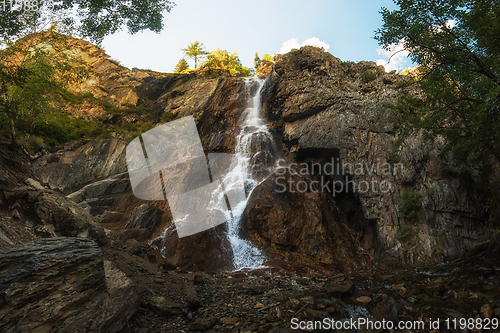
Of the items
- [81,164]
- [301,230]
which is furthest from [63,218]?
[81,164]

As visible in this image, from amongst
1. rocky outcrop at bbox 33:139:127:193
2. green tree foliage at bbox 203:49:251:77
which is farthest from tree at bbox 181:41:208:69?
rocky outcrop at bbox 33:139:127:193

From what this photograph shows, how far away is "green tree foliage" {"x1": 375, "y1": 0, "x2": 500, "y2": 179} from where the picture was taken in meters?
7.88

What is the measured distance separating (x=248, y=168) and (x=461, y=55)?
548 inches

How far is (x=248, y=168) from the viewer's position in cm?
1920

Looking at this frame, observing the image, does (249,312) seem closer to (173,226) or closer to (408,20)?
(173,226)

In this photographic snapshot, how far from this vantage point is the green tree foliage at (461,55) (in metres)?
7.88

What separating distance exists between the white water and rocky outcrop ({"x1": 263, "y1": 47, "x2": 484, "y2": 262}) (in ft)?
9.16

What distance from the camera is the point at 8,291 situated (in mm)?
3867

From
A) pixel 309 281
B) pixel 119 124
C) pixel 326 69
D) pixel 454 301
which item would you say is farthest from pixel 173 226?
pixel 119 124

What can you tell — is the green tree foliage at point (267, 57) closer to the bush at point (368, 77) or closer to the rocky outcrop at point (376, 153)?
the rocky outcrop at point (376, 153)

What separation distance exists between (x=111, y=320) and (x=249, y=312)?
10.7 feet

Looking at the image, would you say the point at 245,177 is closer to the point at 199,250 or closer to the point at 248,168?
the point at 248,168

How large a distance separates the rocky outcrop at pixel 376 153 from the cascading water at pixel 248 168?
213cm

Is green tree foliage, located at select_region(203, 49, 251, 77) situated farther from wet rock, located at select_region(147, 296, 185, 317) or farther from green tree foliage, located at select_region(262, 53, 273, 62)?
wet rock, located at select_region(147, 296, 185, 317)
